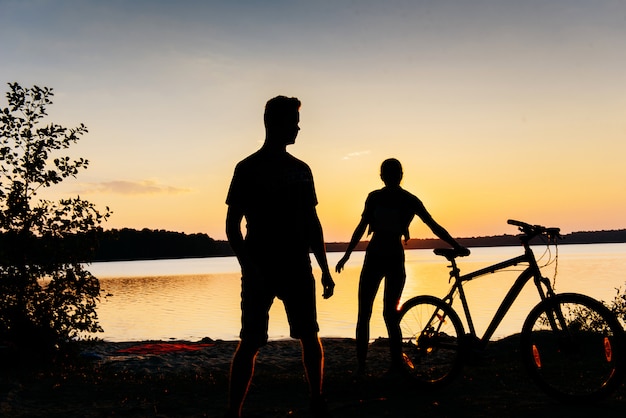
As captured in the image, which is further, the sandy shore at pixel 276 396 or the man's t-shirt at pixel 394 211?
the man's t-shirt at pixel 394 211

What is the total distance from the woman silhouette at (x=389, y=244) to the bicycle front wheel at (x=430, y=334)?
172mm

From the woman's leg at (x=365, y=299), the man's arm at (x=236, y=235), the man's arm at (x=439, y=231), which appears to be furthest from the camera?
the woman's leg at (x=365, y=299)

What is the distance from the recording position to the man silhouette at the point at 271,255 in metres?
4.88

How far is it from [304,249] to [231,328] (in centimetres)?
2503

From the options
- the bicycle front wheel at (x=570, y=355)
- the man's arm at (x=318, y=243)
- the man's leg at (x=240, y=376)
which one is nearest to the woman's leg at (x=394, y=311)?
the bicycle front wheel at (x=570, y=355)

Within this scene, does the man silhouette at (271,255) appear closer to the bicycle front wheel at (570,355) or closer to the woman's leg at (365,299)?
the bicycle front wheel at (570,355)

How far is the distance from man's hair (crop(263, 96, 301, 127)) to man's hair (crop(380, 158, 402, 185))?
3.11 metres

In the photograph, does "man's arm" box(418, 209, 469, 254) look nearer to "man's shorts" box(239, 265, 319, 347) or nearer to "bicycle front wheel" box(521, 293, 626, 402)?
"bicycle front wheel" box(521, 293, 626, 402)

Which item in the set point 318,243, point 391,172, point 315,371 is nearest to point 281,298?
point 318,243

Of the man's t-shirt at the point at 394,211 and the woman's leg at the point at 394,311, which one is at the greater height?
the man's t-shirt at the point at 394,211

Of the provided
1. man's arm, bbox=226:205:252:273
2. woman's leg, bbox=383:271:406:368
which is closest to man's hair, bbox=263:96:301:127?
man's arm, bbox=226:205:252:273

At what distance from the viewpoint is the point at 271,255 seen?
4910 millimetres

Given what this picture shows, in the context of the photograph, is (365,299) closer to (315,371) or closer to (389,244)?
(389,244)

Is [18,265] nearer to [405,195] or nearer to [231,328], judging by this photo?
[405,195]
